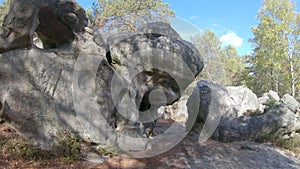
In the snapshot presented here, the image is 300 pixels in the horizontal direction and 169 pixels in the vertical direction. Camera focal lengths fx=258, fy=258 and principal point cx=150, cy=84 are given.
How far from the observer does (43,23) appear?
6773mm

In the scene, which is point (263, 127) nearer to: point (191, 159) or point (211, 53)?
point (191, 159)

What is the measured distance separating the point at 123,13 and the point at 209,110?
9.58m

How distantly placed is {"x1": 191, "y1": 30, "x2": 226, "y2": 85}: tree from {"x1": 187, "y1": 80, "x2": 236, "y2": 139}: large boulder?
20092 millimetres

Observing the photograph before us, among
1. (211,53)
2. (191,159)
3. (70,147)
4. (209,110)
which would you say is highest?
(211,53)

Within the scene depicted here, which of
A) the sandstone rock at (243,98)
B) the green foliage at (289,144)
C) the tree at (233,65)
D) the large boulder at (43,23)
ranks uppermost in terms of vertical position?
the tree at (233,65)

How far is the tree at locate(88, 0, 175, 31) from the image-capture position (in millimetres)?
16156

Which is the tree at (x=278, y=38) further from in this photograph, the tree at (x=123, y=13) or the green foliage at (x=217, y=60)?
the tree at (x=123, y=13)

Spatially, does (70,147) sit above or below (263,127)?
below

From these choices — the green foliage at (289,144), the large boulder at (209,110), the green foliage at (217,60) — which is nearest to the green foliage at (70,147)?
the large boulder at (209,110)

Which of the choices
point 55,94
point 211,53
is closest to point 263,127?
point 55,94

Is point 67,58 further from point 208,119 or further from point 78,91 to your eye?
point 208,119

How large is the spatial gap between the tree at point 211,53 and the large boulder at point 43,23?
2433 centimetres

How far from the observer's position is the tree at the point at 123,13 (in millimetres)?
16156

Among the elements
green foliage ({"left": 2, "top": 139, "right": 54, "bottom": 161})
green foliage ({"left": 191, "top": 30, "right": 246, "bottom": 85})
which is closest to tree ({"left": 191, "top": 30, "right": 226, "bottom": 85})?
green foliage ({"left": 191, "top": 30, "right": 246, "bottom": 85})
